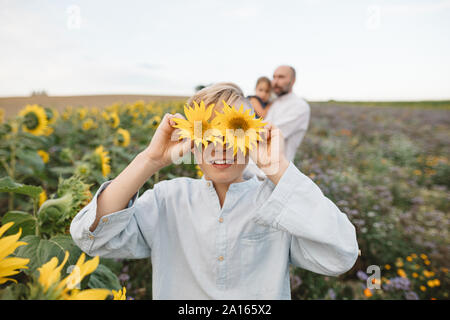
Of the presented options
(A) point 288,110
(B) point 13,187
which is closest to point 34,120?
(B) point 13,187

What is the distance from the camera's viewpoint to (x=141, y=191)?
207cm

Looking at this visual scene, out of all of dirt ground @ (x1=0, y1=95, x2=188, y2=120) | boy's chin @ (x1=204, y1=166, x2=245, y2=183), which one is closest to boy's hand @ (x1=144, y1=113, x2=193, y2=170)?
boy's chin @ (x1=204, y1=166, x2=245, y2=183)

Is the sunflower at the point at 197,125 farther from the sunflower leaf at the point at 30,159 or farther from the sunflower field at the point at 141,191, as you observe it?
the sunflower leaf at the point at 30,159

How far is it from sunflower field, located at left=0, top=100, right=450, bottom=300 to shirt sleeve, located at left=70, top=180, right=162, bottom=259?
68 mm

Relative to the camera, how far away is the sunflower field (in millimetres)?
643

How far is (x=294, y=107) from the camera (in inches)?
126

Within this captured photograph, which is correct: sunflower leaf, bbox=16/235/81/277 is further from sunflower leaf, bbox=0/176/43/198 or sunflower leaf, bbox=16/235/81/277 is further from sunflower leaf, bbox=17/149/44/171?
sunflower leaf, bbox=17/149/44/171

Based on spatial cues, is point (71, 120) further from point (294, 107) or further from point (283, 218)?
point (283, 218)

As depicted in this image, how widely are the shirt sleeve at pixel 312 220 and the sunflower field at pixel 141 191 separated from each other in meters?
0.16

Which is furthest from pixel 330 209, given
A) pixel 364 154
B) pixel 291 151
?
pixel 364 154

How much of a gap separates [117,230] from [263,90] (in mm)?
2945

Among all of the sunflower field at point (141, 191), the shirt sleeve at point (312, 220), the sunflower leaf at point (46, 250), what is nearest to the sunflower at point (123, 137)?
the sunflower field at point (141, 191)

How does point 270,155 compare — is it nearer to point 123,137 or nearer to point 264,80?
point 123,137
